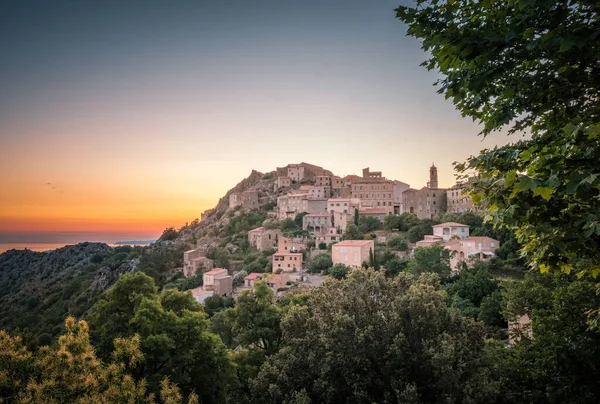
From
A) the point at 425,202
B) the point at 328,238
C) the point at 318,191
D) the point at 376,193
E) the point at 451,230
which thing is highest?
the point at 318,191

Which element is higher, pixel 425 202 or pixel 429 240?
pixel 425 202

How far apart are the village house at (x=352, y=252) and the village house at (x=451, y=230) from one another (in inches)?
372

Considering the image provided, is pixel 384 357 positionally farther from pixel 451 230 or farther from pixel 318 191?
pixel 318 191

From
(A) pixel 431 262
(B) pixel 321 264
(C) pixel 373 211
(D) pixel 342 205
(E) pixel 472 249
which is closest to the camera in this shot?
(A) pixel 431 262

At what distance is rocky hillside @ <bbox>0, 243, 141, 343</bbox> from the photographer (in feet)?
188

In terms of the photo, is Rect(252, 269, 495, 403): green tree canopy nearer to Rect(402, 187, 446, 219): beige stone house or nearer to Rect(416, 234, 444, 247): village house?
Rect(416, 234, 444, 247): village house

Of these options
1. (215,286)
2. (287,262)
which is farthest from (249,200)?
(215,286)

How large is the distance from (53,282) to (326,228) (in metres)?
61.1

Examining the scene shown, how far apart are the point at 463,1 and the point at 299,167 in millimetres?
93447

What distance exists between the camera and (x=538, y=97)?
5.86 metres

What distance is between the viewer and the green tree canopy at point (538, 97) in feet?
13.6

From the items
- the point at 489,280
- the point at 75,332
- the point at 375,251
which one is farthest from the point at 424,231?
the point at 75,332

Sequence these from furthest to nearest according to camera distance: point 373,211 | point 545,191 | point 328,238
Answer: point 373,211 → point 328,238 → point 545,191

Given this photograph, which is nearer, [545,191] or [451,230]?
[545,191]
